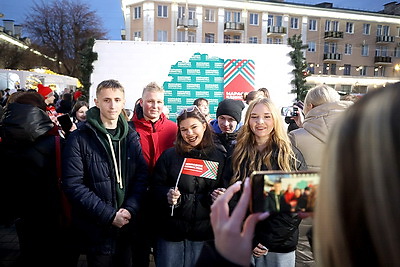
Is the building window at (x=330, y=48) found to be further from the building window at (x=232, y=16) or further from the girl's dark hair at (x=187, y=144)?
the girl's dark hair at (x=187, y=144)

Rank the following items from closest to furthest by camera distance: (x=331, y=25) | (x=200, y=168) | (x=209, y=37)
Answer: (x=200, y=168)
(x=209, y=37)
(x=331, y=25)

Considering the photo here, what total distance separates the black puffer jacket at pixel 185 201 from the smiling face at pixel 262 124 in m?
0.45

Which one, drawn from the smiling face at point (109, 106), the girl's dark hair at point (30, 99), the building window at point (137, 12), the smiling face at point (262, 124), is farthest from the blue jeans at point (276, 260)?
the building window at point (137, 12)

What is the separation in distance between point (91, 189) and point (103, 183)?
0.42 feet

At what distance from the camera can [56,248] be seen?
3.19 m

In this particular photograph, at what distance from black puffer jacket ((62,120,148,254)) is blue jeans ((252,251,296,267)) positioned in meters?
1.22

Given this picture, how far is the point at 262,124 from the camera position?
2.60 meters

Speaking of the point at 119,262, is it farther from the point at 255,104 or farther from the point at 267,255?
the point at 255,104

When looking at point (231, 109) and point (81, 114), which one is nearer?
point (231, 109)

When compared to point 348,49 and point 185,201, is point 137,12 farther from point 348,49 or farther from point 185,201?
point 185,201

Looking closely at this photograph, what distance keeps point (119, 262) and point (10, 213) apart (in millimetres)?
1351

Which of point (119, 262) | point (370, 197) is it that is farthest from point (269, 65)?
point (370, 197)

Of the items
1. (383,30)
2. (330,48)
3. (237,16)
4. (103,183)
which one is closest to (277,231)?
(103,183)

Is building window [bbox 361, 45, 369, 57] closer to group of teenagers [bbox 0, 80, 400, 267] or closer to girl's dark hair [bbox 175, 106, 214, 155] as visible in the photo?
group of teenagers [bbox 0, 80, 400, 267]
